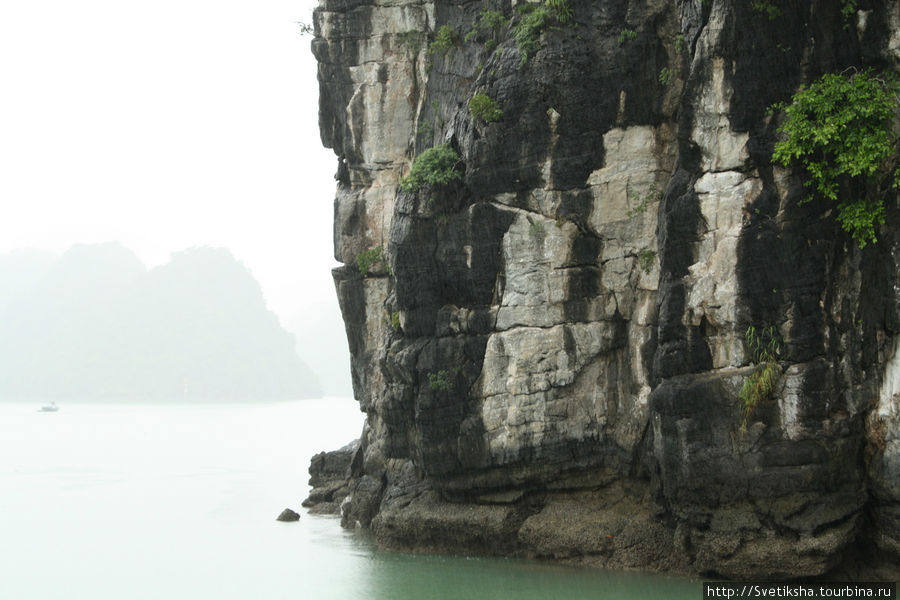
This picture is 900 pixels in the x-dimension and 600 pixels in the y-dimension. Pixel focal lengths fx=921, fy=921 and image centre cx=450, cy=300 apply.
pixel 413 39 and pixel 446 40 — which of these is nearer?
pixel 446 40

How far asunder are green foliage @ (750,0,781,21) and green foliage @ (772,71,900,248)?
1.05 m

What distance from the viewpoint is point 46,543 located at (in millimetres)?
18891

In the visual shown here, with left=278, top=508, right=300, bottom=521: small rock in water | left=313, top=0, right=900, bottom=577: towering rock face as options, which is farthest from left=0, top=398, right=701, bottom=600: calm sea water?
left=313, top=0, right=900, bottom=577: towering rock face

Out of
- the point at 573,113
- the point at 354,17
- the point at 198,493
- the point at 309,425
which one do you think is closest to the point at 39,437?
the point at 309,425

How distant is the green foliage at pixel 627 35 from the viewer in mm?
14328

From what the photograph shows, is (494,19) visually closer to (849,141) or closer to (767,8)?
(767,8)

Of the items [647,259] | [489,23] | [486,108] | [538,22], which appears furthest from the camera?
[489,23]

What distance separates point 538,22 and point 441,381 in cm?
603

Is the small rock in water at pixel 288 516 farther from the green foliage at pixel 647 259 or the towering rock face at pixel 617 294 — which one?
the green foliage at pixel 647 259

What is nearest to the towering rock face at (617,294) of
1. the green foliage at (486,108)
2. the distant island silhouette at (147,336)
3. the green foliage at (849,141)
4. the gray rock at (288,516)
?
the green foliage at (486,108)

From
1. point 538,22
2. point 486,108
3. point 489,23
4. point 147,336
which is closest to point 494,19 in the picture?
point 489,23

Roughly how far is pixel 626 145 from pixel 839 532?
21.2 feet

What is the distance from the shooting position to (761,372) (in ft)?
39.9

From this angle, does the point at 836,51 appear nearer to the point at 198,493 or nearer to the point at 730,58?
the point at 730,58
